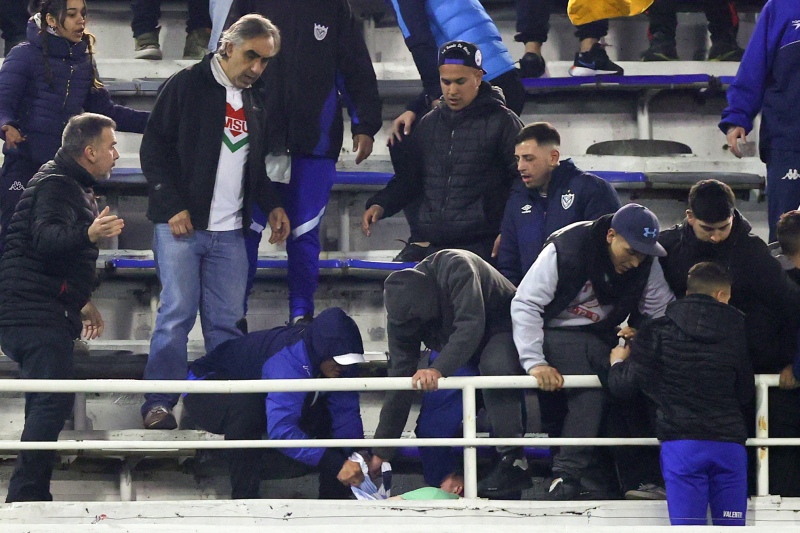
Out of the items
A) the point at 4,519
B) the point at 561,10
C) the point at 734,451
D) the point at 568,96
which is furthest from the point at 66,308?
the point at 561,10

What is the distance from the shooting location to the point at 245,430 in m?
4.71

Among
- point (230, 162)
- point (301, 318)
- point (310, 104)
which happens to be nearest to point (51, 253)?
point (230, 162)

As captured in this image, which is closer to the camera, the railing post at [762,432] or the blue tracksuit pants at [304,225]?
the railing post at [762,432]

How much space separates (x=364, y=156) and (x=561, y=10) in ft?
5.85

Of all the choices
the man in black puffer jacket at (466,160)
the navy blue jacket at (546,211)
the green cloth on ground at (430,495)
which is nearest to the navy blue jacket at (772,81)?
the navy blue jacket at (546,211)

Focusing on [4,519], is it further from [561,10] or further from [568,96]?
[561,10]

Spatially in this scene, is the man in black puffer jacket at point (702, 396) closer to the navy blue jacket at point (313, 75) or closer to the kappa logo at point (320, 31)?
the navy blue jacket at point (313, 75)

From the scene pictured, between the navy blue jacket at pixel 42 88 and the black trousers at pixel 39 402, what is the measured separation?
127 cm

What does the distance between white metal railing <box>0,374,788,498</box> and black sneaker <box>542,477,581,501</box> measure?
0.23 metres

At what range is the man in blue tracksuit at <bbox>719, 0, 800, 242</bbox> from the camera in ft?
17.7

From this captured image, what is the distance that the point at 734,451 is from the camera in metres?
4.14

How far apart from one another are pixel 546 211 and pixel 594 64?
1.68 meters

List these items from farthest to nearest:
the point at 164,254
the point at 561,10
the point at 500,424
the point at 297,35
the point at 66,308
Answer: the point at 561,10
the point at 297,35
the point at 164,254
the point at 66,308
the point at 500,424

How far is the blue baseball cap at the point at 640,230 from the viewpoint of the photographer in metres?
4.38
